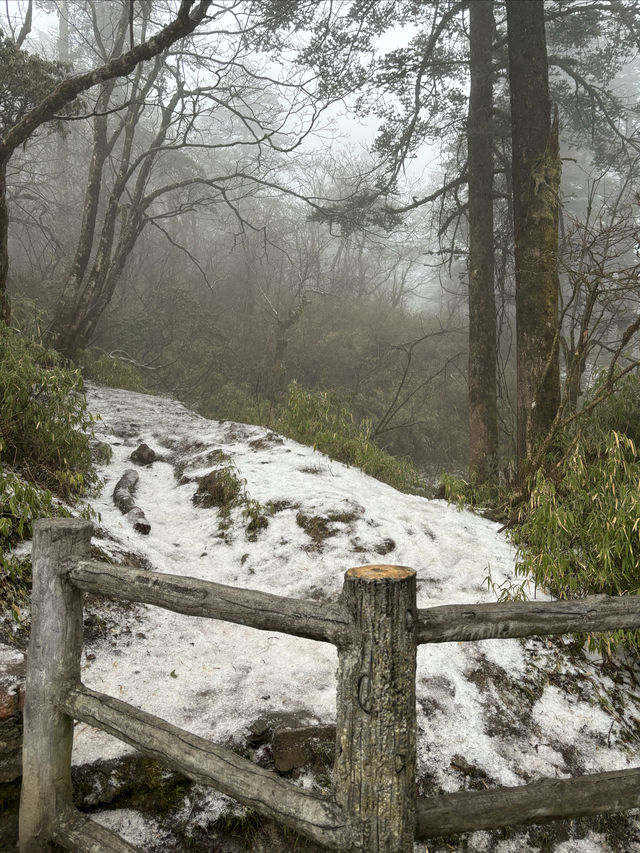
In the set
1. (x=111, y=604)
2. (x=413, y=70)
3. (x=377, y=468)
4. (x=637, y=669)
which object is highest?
(x=413, y=70)

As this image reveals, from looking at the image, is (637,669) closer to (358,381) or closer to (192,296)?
(358,381)

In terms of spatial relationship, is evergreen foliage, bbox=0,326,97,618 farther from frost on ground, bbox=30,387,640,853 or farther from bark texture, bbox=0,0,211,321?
→ bark texture, bbox=0,0,211,321

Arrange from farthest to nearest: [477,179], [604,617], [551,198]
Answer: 1. [477,179]
2. [551,198]
3. [604,617]

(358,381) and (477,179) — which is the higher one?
(477,179)

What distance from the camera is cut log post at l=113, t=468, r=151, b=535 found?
4961 mm

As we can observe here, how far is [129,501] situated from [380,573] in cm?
429

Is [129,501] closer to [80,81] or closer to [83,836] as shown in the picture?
[83,836]

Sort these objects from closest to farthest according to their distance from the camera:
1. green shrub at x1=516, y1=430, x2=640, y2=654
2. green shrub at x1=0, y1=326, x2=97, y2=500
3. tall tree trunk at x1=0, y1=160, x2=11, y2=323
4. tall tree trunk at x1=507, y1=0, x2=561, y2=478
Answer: green shrub at x1=516, y1=430, x2=640, y2=654, green shrub at x1=0, y1=326, x2=97, y2=500, tall tree trunk at x1=507, y1=0, x2=561, y2=478, tall tree trunk at x1=0, y1=160, x2=11, y2=323

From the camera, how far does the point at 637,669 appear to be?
136 inches

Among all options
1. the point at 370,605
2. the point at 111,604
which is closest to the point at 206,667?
the point at 111,604

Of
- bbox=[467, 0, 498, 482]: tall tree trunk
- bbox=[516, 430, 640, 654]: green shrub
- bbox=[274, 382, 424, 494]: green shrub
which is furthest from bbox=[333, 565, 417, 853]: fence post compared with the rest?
bbox=[467, 0, 498, 482]: tall tree trunk

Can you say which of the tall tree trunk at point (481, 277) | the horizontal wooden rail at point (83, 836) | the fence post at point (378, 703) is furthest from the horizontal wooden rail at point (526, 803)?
the tall tree trunk at point (481, 277)

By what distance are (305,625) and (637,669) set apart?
9.45 feet

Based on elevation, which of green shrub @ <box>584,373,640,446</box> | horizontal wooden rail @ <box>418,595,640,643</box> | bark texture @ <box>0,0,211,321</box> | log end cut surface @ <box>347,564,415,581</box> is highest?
bark texture @ <box>0,0,211,321</box>
